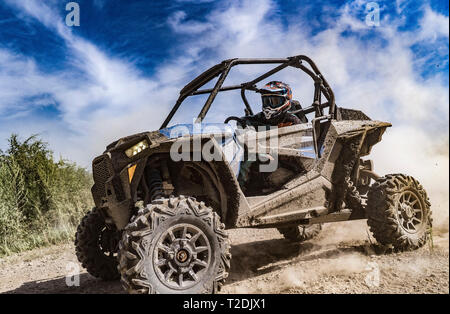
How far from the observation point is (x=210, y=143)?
364 cm

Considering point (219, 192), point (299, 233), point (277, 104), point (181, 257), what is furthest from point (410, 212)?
point (181, 257)

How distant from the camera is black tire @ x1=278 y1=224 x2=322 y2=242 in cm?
630

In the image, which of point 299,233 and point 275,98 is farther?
point 299,233

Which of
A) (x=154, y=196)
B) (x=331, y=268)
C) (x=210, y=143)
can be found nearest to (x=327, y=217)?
(x=331, y=268)

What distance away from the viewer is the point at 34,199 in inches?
352

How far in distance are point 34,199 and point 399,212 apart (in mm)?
8231

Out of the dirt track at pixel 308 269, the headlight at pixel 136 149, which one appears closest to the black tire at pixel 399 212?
the dirt track at pixel 308 269

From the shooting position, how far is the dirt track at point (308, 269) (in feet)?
12.1

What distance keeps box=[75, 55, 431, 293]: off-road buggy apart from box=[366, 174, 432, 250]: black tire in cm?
2

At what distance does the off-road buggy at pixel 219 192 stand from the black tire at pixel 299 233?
1.20 metres

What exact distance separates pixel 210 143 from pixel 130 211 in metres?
1.07

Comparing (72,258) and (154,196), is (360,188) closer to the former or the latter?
(154,196)

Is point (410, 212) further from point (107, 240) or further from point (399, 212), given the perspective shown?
point (107, 240)

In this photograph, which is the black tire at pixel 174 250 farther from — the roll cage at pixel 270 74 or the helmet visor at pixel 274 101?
the helmet visor at pixel 274 101
